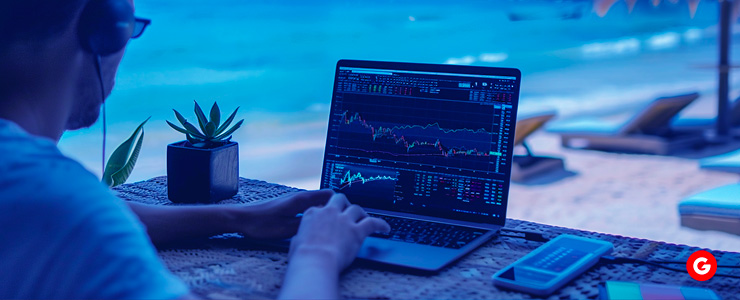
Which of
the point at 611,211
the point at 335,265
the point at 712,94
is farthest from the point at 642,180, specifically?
the point at 712,94

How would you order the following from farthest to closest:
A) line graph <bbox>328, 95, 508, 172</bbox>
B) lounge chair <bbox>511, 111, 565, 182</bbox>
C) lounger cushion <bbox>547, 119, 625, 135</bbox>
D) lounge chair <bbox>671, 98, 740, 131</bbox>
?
1. lounge chair <bbox>671, 98, 740, 131</bbox>
2. lounger cushion <bbox>547, 119, 625, 135</bbox>
3. lounge chair <bbox>511, 111, 565, 182</bbox>
4. line graph <bbox>328, 95, 508, 172</bbox>

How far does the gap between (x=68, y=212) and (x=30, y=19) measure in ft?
0.85

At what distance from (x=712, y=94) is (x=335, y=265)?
60.7ft

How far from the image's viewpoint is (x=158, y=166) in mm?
9820

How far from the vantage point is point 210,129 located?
53.1 inches

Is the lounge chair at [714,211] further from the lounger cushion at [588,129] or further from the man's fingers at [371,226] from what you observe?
the lounger cushion at [588,129]

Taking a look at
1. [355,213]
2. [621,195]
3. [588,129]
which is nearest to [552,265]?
[355,213]

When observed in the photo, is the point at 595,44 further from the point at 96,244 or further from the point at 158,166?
the point at 96,244

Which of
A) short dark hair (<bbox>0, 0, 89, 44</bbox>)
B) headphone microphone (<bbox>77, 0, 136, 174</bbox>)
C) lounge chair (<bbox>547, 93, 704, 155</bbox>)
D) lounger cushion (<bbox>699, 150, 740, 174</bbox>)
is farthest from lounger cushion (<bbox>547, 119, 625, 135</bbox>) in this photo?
short dark hair (<bbox>0, 0, 89, 44</bbox>)

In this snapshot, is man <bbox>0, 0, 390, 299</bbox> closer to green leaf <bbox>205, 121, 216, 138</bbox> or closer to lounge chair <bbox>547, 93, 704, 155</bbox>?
green leaf <bbox>205, 121, 216, 138</bbox>

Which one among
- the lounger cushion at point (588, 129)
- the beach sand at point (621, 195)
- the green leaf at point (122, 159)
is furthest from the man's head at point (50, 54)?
Result: the lounger cushion at point (588, 129)

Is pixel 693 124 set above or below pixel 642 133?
above

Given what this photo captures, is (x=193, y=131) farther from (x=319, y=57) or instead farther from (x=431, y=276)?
(x=319, y=57)

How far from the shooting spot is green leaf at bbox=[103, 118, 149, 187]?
1.51 metres
